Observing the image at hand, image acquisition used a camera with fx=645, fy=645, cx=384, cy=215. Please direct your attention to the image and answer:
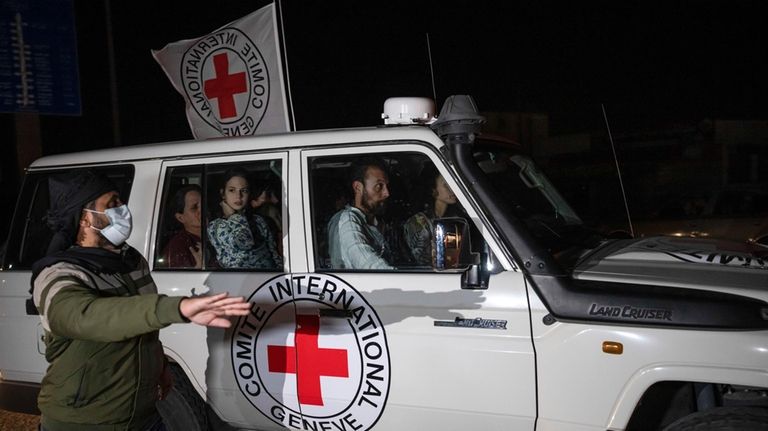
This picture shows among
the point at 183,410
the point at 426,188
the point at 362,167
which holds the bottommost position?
the point at 183,410

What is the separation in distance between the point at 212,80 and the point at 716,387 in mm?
4875

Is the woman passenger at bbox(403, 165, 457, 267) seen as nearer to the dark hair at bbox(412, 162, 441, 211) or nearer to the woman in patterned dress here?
the dark hair at bbox(412, 162, 441, 211)

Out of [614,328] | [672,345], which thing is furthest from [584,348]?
[672,345]

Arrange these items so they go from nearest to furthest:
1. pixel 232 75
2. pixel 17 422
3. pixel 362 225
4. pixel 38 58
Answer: pixel 362 225, pixel 17 422, pixel 232 75, pixel 38 58

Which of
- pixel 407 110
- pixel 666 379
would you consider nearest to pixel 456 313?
pixel 666 379

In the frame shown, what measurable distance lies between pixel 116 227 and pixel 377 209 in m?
1.49

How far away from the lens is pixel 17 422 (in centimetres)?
515

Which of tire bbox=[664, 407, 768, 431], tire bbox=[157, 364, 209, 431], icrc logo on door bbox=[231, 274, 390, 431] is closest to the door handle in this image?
icrc logo on door bbox=[231, 274, 390, 431]

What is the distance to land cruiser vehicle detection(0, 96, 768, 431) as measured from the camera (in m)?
2.74

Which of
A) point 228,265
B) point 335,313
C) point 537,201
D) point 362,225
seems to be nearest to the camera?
point 335,313

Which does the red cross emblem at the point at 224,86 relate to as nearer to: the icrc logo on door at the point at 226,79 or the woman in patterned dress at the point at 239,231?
the icrc logo on door at the point at 226,79

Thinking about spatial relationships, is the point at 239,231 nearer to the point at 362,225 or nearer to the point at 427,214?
the point at 362,225

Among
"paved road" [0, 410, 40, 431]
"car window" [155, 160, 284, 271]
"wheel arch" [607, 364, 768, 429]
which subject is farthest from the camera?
"paved road" [0, 410, 40, 431]

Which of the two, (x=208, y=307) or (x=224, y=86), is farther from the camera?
(x=224, y=86)
